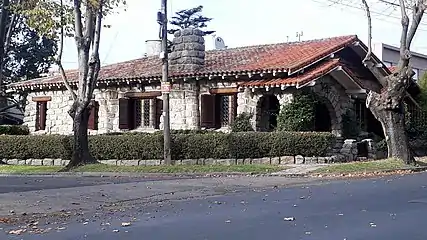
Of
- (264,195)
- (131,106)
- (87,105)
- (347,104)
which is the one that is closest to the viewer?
(264,195)

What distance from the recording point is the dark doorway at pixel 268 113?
87.2ft

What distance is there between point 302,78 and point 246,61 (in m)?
4.40

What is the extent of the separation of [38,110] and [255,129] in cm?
1316

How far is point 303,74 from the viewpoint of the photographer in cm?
2525

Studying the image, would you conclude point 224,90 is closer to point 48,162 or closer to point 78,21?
point 78,21

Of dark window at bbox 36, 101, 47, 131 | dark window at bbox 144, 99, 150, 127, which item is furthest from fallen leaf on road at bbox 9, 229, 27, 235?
dark window at bbox 36, 101, 47, 131

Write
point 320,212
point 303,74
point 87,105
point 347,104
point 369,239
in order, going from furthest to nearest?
1. point 347,104
2. point 303,74
3. point 87,105
4. point 320,212
5. point 369,239

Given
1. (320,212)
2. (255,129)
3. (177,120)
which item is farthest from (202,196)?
(177,120)

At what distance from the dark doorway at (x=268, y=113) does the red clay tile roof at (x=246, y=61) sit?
1515 mm

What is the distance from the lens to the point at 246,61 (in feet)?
92.5

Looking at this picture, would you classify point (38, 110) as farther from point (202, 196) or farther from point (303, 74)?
point (202, 196)

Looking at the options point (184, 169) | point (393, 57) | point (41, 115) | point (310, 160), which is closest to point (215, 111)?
point (310, 160)

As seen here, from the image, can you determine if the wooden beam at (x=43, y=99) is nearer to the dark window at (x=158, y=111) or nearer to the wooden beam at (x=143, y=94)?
the wooden beam at (x=143, y=94)

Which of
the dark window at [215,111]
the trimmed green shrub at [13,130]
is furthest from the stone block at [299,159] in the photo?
the trimmed green shrub at [13,130]
